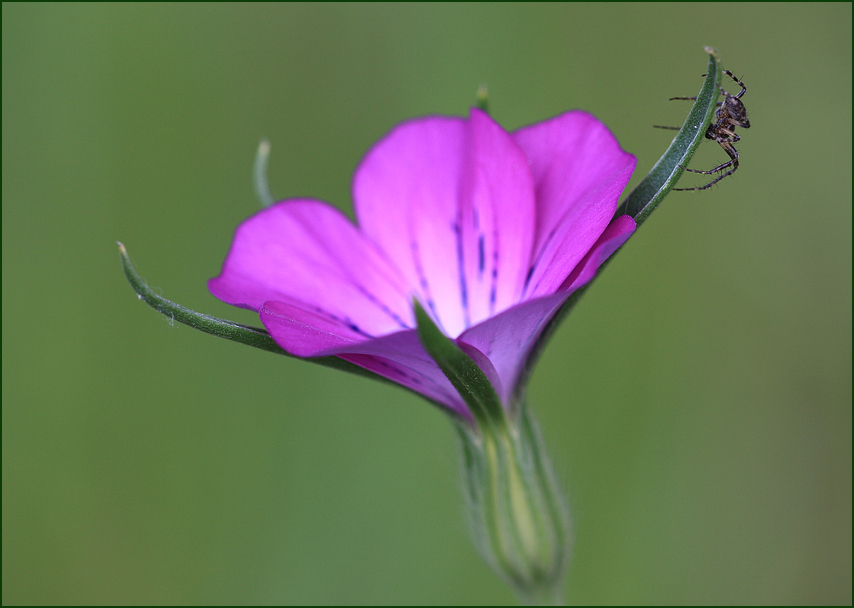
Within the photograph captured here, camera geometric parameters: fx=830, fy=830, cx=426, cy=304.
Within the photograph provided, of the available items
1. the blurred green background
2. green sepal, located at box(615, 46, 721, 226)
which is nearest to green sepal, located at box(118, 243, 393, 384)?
green sepal, located at box(615, 46, 721, 226)

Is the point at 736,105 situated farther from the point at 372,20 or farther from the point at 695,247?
the point at 372,20

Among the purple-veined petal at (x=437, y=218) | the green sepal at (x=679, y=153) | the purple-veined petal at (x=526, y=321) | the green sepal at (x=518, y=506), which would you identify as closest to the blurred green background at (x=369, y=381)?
the green sepal at (x=518, y=506)

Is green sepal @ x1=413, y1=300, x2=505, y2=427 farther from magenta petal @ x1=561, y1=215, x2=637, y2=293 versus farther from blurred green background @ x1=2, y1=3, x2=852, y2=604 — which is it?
blurred green background @ x1=2, y1=3, x2=852, y2=604

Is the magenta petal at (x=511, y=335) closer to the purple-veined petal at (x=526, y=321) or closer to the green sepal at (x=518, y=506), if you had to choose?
the purple-veined petal at (x=526, y=321)

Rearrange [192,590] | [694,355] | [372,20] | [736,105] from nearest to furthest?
[736,105], [192,590], [694,355], [372,20]

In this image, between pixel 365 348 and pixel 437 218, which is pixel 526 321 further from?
pixel 437 218

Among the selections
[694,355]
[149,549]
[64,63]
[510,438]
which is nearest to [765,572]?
[694,355]

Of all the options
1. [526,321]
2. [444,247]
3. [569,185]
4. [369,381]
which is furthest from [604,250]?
[369,381]
